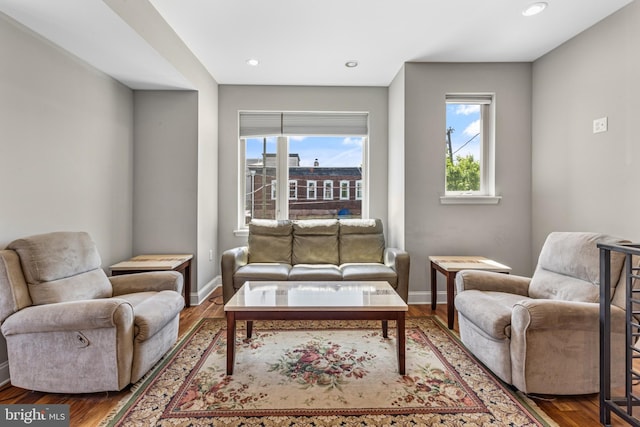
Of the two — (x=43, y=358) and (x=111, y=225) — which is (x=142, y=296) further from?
(x=111, y=225)

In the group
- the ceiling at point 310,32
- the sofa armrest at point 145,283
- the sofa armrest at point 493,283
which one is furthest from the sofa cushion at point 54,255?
the sofa armrest at point 493,283

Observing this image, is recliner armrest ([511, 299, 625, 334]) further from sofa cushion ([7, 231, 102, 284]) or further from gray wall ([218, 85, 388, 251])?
sofa cushion ([7, 231, 102, 284])

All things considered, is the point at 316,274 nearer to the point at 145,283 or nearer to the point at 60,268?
the point at 145,283

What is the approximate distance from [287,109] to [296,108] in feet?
0.39

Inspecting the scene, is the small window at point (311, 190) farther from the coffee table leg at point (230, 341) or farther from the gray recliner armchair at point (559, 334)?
the gray recliner armchair at point (559, 334)

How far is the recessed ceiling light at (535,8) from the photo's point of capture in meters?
2.46

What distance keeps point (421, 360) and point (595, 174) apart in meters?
2.25

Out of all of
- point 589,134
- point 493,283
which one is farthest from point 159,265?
point 589,134

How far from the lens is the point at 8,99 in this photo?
6.73 ft

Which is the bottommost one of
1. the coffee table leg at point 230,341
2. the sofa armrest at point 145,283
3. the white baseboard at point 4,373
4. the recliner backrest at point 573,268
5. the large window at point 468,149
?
the white baseboard at point 4,373

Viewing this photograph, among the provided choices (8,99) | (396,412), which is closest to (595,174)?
(396,412)

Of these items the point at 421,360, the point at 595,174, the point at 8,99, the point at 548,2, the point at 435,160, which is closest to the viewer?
the point at 8,99

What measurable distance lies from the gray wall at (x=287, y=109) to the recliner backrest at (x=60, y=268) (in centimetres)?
190

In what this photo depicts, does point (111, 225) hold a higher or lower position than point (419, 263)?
higher
